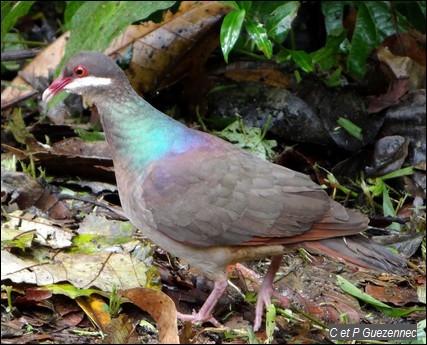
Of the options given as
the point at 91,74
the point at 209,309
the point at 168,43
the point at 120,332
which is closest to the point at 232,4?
the point at 168,43

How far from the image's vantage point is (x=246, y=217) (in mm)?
3938

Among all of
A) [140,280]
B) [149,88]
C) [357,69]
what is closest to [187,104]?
[149,88]

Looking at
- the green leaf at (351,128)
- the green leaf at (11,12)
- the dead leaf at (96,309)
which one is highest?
the green leaf at (11,12)

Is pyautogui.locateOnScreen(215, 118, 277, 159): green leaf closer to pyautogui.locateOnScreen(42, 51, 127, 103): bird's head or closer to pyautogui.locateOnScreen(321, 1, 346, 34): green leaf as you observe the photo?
pyautogui.locateOnScreen(321, 1, 346, 34): green leaf

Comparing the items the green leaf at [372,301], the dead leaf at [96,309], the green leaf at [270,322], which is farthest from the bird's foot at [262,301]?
the dead leaf at [96,309]

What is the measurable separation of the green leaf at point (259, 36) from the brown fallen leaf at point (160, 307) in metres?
2.11

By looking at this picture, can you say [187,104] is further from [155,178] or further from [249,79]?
[155,178]

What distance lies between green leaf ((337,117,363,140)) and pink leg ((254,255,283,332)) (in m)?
2.01

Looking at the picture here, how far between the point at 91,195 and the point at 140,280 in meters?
1.25

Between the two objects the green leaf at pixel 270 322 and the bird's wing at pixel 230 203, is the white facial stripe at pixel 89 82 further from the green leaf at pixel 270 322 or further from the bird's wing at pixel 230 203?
the green leaf at pixel 270 322

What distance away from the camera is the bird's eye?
4.25 m

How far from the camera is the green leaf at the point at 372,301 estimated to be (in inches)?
Answer: 168

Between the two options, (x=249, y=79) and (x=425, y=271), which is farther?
(x=249, y=79)

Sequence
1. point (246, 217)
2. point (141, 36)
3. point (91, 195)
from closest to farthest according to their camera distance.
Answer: point (246, 217)
point (91, 195)
point (141, 36)
